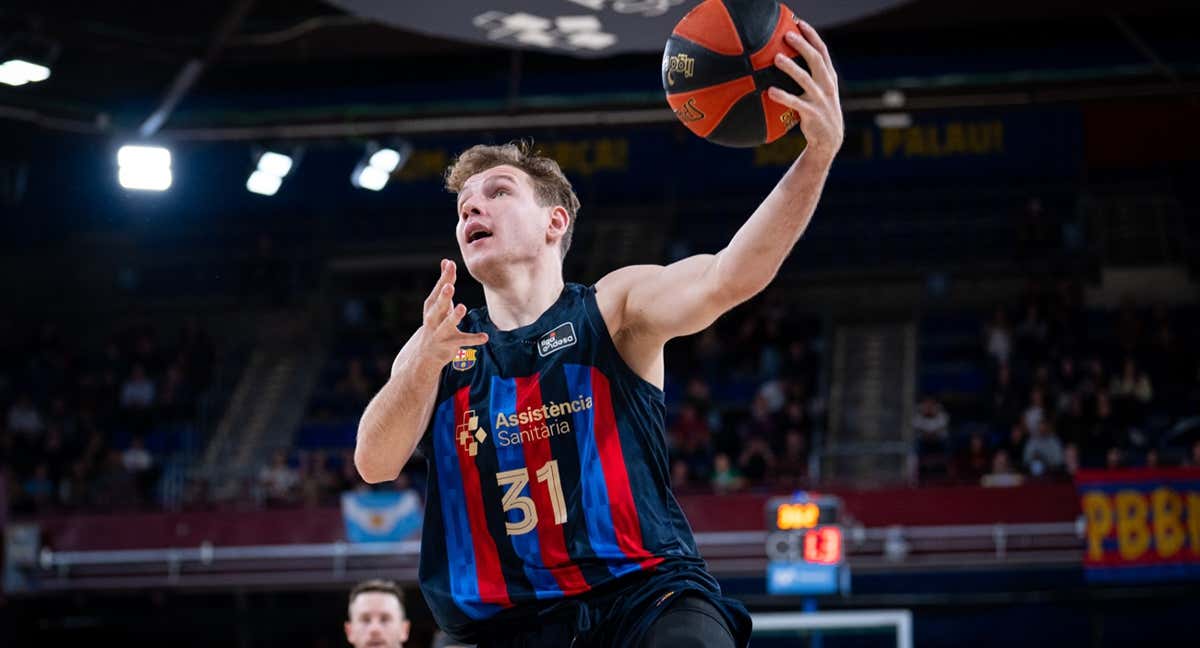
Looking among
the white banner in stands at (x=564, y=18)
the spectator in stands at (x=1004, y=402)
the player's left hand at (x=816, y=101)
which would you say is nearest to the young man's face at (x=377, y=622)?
the player's left hand at (x=816, y=101)

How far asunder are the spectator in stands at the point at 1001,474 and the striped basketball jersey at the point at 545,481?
1258cm

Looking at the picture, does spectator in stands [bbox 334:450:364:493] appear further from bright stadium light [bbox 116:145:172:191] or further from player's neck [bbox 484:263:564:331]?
player's neck [bbox 484:263:564:331]

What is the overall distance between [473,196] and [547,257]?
0.29 metres

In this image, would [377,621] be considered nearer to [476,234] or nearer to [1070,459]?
[476,234]

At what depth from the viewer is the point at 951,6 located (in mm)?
18672

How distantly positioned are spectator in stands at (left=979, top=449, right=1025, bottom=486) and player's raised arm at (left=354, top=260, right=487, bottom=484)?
12.8 meters

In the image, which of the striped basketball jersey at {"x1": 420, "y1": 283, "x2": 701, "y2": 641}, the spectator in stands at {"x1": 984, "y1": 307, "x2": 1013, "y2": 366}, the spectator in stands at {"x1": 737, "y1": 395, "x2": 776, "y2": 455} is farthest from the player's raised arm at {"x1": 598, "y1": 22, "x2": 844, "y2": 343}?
the spectator in stands at {"x1": 984, "y1": 307, "x2": 1013, "y2": 366}

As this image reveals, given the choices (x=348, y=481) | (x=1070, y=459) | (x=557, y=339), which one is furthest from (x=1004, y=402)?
(x=557, y=339)

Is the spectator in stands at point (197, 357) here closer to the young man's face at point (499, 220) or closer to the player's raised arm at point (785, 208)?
the young man's face at point (499, 220)

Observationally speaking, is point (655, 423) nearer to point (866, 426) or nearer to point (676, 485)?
point (676, 485)

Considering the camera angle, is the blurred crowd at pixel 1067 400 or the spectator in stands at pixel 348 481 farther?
the spectator in stands at pixel 348 481

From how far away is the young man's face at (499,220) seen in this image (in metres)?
3.96

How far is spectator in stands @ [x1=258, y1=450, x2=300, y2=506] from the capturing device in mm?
18788

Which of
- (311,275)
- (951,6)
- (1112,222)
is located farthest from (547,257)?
(311,275)
